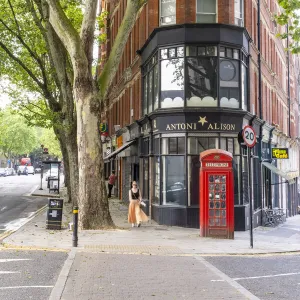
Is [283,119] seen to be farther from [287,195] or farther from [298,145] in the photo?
[298,145]

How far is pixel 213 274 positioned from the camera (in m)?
8.61

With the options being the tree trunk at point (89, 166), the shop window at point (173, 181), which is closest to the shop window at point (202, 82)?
the shop window at point (173, 181)

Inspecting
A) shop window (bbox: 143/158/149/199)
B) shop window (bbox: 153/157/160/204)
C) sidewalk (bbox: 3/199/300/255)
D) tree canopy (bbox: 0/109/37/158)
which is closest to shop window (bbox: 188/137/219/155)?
shop window (bbox: 153/157/160/204)

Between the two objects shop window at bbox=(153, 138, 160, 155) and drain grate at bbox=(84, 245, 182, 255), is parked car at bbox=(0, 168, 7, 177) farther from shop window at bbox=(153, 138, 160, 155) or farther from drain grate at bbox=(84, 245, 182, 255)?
drain grate at bbox=(84, 245, 182, 255)

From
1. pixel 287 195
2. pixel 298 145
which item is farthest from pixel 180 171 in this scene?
pixel 298 145

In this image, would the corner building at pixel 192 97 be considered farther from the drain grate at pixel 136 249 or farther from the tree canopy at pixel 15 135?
the tree canopy at pixel 15 135

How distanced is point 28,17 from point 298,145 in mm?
25231

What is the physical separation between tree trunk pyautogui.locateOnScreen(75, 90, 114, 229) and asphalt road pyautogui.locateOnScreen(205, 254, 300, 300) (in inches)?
191

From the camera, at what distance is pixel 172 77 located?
16781mm

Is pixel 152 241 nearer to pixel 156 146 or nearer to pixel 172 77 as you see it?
pixel 156 146

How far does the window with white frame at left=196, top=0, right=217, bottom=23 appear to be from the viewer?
16.8 meters

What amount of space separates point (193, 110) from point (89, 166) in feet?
14.6

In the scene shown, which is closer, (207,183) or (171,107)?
(207,183)

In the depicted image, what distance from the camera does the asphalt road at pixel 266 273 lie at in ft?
23.8
